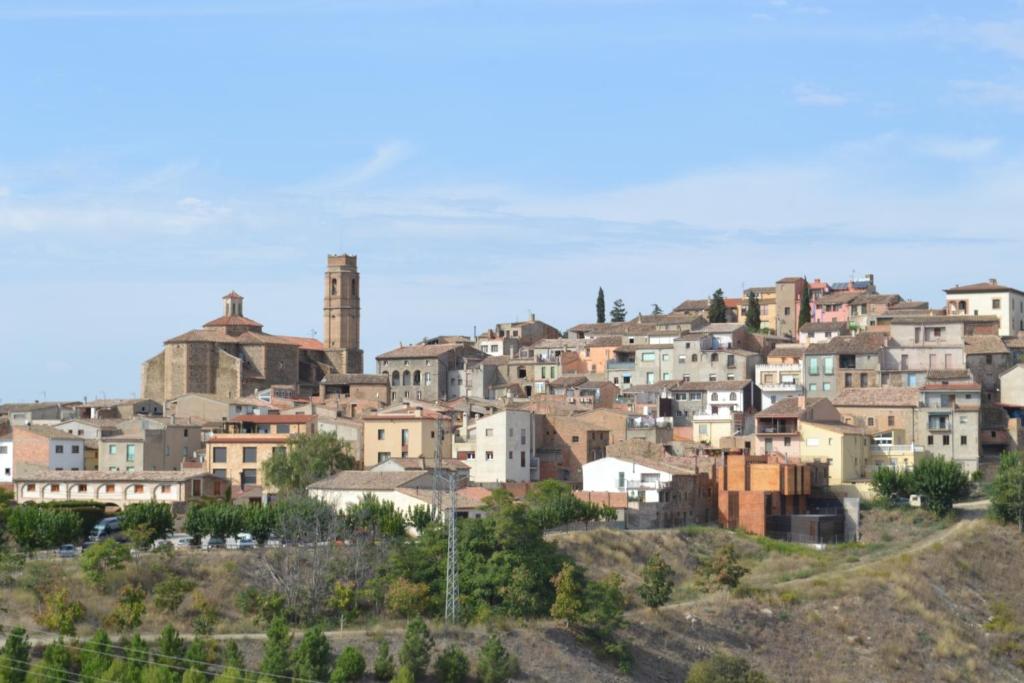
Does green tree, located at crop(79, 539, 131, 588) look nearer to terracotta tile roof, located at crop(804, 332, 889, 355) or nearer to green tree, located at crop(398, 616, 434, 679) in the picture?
green tree, located at crop(398, 616, 434, 679)

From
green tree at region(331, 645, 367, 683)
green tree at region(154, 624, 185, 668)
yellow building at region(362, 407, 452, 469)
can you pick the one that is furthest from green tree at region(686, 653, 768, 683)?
yellow building at region(362, 407, 452, 469)

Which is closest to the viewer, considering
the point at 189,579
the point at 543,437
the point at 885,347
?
the point at 189,579

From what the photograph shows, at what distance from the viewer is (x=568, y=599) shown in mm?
53469

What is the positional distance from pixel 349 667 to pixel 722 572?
17.4 metres

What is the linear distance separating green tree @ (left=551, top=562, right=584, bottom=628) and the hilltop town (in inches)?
11.2

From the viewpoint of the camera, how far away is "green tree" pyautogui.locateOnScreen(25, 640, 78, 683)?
44625mm

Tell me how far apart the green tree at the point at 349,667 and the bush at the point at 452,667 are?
2088mm

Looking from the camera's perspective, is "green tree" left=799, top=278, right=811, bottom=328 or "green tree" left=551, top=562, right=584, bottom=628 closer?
"green tree" left=551, top=562, right=584, bottom=628

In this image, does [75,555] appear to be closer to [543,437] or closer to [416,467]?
[416,467]

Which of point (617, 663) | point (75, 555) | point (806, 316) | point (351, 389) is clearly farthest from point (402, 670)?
point (806, 316)

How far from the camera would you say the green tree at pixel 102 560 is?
53719 millimetres

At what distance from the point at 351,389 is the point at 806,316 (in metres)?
28.4

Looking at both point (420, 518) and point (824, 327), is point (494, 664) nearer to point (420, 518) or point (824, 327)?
point (420, 518)

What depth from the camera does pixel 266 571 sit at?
5572cm
